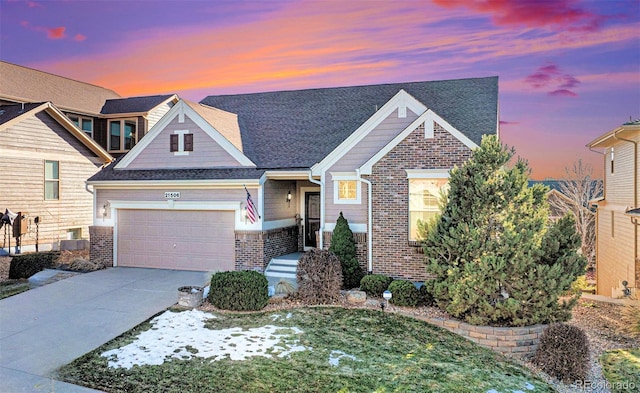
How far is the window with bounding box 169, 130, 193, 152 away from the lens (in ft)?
49.9

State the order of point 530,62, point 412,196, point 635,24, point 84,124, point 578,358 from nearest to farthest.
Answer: point 578,358 < point 412,196 < point 635,24 < point 530,62 < point 84,124

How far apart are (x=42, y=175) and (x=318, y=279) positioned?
540 inches

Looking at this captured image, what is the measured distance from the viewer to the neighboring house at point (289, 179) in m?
12.4

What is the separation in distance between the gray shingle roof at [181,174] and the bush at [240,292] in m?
4.27

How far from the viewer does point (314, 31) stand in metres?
15.2

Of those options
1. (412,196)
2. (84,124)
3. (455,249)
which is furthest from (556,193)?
(84,124)

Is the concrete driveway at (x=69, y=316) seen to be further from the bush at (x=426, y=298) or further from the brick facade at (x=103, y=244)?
the bush at (x=426, y=298)

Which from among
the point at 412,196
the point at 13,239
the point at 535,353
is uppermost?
the point at 412,196

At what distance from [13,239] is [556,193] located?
90.1ft

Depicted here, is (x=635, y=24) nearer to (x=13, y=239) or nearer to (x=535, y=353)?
(x=535, y=353)

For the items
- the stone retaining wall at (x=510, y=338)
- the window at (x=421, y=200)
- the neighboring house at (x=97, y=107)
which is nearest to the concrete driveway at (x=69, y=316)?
the window at (x=421, y=200)

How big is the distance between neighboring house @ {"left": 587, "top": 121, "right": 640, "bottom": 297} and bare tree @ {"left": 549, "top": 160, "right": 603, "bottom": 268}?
446 centimetres

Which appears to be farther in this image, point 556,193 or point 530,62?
point 556,193

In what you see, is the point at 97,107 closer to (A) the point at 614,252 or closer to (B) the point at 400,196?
(B) the point at 400,196
